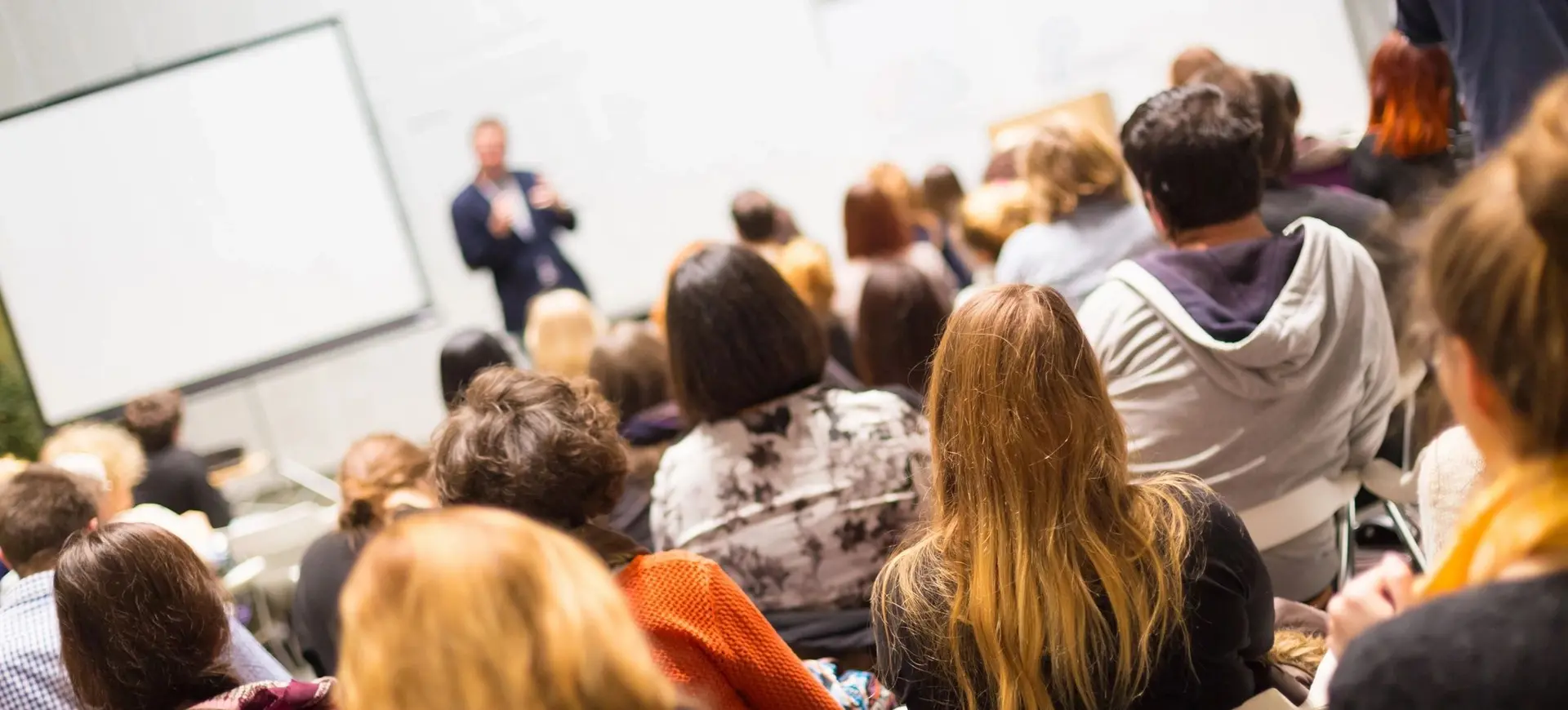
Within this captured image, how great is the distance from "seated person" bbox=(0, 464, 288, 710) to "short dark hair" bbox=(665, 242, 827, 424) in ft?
2.80

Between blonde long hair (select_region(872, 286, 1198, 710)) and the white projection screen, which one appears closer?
blonde long hair (select_region(872, 286, 1198, 710))

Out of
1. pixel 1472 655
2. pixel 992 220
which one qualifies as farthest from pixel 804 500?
pixel 992 220

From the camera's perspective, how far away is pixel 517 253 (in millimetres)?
6066

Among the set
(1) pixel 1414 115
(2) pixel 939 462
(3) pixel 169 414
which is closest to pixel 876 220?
(1) pixel 1414 115

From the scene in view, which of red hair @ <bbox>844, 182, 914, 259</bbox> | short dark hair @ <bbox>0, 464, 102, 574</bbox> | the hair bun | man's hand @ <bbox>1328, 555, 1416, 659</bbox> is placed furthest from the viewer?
red hair @ <bbox>844, 182, 914, 259</bbox>

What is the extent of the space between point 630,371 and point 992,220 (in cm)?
149

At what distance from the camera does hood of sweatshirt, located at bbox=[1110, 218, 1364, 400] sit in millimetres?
2158

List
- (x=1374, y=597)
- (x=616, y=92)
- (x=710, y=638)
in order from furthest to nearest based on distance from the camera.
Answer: (x=616, y=92) < (x=710, y=638) < (x=1374, y=597)

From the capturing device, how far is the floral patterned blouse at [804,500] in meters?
2.32

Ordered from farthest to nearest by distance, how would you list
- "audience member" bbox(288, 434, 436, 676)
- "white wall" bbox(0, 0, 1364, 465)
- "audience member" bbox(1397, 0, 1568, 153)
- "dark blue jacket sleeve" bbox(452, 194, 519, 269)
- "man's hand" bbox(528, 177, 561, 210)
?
"white wall" bbox(0, 0, 1364, 465)
"dark blue jacket sleeve" bbox(452, 194, 519, 269)
"man's hand" bbox(528, 177, 561, 210)
"audience member" bbox(288, 434, 436, 676)
"audience member" bbox(1397, 0, 1568, 153)

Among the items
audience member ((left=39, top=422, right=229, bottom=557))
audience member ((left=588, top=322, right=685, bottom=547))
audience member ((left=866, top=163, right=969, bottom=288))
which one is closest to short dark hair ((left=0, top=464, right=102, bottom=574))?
audience member ((left=39, top=422, right=229, bottom=557))

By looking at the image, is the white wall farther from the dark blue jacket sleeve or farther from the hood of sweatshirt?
the hood of sweatshirt

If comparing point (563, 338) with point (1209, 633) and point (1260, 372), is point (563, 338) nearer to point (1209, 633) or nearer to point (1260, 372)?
point (1260, 372)

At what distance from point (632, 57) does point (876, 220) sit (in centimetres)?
276
